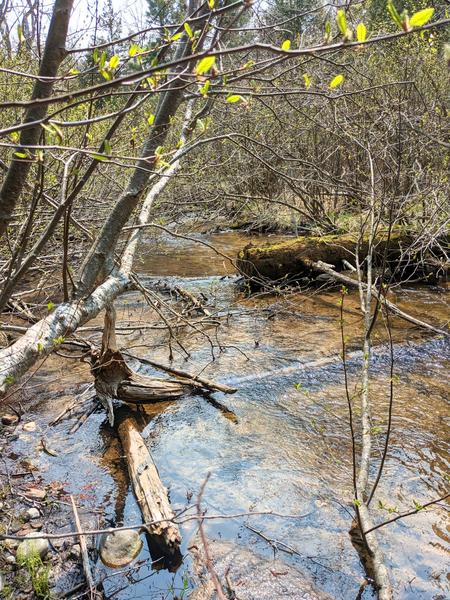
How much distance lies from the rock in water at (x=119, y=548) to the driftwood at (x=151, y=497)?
11cm

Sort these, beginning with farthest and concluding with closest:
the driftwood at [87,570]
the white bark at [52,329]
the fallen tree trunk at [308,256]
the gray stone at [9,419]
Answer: the fallen tree trunk at [308,256], the gray stone at [9,419], the driftwood at [87,570], the white bark at [52,329]

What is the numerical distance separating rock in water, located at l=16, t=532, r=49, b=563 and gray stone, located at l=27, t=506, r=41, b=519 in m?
0.32

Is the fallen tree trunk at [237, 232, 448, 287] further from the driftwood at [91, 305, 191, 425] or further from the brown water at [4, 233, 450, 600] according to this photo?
the driftwood at [91, 305, 191, 425]

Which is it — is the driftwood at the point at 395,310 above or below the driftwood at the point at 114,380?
above

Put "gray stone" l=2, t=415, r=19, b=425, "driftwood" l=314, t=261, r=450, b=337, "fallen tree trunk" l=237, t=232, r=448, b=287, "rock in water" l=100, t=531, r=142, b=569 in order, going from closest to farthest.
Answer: "rock in water" l=100, t=531, r=142, b=569
"gray stone" l=2, t=415, r=19, b=425
"driftwood" l=314, t=261, r=450, b=337
"fallen tree trunk" l=237, t=232, r=448, b=287

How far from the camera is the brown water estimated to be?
11.4 feet

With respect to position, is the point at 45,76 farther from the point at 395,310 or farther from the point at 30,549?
the point at 395,310

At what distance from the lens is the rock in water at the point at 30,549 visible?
129 inches

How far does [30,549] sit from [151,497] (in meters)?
0.86

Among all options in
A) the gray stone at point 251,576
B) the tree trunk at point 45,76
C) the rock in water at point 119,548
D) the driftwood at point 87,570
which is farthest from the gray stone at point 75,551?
the tree trunk at point 45,76

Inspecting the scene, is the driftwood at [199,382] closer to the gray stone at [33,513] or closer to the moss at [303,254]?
the gray stone at [33,513]

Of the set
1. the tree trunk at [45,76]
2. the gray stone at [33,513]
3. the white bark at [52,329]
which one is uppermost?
the tree trunk at [45,76]

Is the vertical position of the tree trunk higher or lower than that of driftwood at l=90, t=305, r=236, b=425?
higher

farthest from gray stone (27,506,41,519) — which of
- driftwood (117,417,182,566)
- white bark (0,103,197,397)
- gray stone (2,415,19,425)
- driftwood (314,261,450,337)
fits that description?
driftwood (314,261,450,337)
